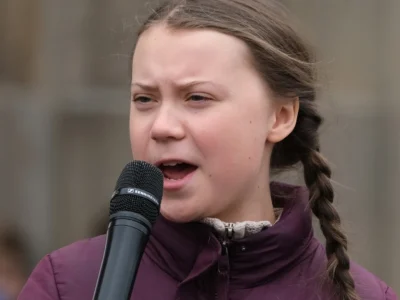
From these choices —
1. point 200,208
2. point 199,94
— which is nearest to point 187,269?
point 200,208

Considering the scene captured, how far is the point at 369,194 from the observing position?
20.5ft

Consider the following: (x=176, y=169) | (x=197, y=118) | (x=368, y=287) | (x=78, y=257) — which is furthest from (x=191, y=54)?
(x=368, y=287)

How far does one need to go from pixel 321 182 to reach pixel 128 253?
2.48 feet

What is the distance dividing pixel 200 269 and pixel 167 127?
0.30 metres

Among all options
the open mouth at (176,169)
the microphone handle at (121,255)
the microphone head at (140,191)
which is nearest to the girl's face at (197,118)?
the open mouth at (176,169)

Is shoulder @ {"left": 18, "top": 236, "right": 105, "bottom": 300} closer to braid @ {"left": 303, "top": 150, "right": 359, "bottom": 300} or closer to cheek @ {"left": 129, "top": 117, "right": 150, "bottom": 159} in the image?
cheek @ {"left": 129, "top": 117, "right": 150, "bottom": 159}

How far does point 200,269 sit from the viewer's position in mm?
2240

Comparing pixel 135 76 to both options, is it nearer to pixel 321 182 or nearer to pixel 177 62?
pixel 177 62

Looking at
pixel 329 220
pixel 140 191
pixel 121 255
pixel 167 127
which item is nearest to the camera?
pixel 121 255

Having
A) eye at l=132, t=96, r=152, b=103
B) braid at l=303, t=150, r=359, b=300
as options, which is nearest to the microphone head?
eye at l=132, t=96, r=152, b=103

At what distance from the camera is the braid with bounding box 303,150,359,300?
2348 millimetres

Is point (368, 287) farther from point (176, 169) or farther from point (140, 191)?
point (140, 191)

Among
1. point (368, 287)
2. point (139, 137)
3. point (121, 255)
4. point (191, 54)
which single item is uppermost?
point (191, 54)

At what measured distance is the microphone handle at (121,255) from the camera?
180cm
